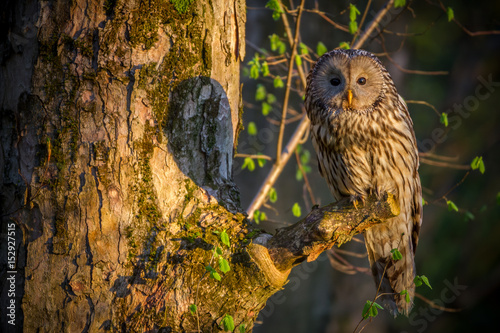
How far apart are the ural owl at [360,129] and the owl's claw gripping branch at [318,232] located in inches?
27.2

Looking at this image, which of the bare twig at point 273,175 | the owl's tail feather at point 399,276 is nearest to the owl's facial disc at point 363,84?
the bare twig at point 273,175

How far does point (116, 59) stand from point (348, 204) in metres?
1.31

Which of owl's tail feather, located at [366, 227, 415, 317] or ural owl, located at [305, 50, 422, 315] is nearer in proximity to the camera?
ural owl, located at [305, 50, 422, 315]

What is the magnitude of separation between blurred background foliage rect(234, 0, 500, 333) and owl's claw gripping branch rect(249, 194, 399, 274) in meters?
2.55

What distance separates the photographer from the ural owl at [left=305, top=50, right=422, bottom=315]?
2.87 metres

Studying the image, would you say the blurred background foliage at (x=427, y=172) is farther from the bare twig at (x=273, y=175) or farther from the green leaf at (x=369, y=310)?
the green leaf at (x=369, y=310)

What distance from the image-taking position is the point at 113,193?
80.0 inches

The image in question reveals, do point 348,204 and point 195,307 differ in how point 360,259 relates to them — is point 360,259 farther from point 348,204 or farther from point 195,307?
point 195,307

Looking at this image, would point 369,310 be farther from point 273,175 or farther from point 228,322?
point 273,175

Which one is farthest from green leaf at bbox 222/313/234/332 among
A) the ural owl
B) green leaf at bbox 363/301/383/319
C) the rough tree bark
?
the ural owl

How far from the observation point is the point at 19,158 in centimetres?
206

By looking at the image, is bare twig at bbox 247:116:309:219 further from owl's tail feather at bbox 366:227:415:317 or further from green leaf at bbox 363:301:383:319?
green leaf at bbox 363:301:383:319

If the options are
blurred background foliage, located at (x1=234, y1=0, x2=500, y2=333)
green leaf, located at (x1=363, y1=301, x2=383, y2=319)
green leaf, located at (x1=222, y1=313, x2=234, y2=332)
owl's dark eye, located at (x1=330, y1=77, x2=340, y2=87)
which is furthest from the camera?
blurred background foliage, located at (x1=234, y1=0, x2=500, y2=333)

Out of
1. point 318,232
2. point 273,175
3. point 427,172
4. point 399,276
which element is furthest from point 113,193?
point 427,172
